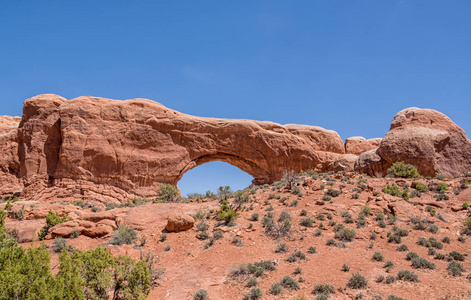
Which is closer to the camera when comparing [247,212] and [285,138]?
[247,212]

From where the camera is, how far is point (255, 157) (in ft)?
96.0

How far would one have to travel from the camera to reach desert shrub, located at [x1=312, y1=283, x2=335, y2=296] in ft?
25.8

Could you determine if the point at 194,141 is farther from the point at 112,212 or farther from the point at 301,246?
the point at 301,246

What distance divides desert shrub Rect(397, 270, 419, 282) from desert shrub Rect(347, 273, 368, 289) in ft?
3.73

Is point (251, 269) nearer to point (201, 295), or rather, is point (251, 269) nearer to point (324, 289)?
point (201, 295)

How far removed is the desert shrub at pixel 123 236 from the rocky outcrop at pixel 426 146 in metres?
16.6

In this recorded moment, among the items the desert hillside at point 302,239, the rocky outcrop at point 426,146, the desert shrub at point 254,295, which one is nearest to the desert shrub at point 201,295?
the desert hillside at point 302,239

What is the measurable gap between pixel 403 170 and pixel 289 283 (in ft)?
46.9

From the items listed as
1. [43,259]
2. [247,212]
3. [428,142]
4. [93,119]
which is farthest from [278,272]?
[93,119]

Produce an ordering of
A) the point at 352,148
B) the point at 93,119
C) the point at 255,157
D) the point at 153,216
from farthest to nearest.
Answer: the point at 352,148 < the point at 255,157 < the point at 93,119 < the point at 153,216

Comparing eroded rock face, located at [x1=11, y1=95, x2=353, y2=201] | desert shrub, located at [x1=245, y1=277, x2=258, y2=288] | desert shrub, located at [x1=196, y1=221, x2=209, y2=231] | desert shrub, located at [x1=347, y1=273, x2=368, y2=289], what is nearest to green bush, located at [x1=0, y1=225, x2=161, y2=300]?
desert shrub, located at [x1=245, y1=277, x2=258, y2=288]

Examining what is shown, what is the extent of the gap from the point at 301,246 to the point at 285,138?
1980 cm

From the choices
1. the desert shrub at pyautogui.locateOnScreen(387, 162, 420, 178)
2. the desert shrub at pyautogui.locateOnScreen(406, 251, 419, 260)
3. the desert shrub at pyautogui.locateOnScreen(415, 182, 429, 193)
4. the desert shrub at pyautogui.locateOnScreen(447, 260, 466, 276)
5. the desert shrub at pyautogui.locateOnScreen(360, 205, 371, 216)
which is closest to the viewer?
the desert shrub at pyautogui.locateOnScreen(447, 260, 466, 276)

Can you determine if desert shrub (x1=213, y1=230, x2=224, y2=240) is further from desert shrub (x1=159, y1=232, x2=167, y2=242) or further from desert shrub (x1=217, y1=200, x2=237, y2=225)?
desert shrub (x1=159, y1=232, x2=167, y2=242)
